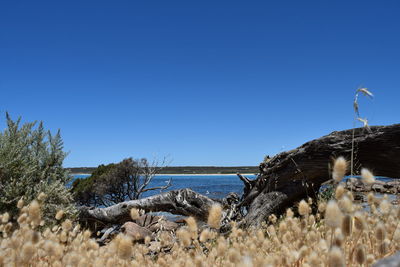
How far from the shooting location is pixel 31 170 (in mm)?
7285

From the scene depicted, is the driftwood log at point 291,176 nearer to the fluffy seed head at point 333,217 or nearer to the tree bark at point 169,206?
the tree bark at point 169,206

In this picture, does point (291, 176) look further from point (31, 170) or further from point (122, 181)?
point (122, 181)

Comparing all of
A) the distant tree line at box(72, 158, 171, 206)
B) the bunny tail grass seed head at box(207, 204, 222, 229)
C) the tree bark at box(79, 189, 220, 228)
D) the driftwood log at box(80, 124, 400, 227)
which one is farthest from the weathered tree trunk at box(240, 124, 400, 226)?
the distant tree line at box(72, 158, 171, 206)

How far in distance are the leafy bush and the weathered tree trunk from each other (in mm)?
4571

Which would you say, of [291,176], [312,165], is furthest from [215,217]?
[291,176]

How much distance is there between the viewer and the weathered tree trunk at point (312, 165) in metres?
6.03

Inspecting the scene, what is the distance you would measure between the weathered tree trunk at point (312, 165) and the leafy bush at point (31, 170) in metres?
4.57

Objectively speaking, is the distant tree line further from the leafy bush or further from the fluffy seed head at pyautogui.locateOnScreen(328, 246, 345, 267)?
the fluffy seed head at pyautogui.locateOnScreen(328, 246, 345, 267)

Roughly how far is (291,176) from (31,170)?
19.9ft

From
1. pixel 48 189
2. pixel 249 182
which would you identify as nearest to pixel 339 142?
pixel 249 182

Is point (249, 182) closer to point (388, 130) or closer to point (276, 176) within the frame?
point (276, 176)

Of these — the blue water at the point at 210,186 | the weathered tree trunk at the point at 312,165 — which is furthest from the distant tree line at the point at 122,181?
the weathered tree trunk at the point at 312,165

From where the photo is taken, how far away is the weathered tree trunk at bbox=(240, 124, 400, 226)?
19.8 ft

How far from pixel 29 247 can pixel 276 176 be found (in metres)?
6.21
